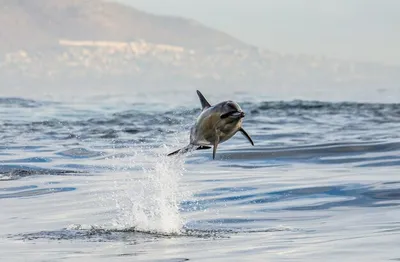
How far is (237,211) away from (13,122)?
36.2 metres

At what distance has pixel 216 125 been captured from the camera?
1373 cm

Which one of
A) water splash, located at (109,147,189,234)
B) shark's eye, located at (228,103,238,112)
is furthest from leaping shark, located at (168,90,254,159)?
water splash, located at (109,147,189,234)

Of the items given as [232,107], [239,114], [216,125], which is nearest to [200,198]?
[216,125]

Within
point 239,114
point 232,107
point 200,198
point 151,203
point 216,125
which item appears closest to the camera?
point 239,114

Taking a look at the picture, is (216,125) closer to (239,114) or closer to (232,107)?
(232,107)

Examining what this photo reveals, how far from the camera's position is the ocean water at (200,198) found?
14875 mm

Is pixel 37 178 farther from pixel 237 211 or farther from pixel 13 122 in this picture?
pixel 13 122

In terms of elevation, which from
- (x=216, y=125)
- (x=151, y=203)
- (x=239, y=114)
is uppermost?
(x=239, y=114)

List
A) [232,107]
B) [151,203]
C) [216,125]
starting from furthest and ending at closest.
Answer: [151,203] → [216,125] → [232,107]

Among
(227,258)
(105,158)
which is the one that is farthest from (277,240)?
(105,158)

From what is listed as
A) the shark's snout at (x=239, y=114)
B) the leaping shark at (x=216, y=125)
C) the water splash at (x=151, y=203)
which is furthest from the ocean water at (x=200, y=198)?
the shark's snout at (x=239, y=114)

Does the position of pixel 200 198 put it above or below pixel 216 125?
below

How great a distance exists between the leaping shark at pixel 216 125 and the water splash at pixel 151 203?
0.90 metres

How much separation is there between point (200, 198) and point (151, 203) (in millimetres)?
970
